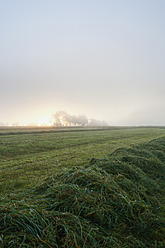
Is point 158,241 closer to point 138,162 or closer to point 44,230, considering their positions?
point 44,230

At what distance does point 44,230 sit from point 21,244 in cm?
33

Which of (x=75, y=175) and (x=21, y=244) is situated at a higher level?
(x=75, y=175)

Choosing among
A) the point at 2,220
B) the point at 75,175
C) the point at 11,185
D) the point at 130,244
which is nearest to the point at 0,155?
the point at 11,185

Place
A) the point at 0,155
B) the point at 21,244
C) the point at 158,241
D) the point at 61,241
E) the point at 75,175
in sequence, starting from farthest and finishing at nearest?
the point at 0,155, the point at 75,175, the point at 158,241, the point at 61,241, the point at 21,244

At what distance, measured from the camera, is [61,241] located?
2.13m

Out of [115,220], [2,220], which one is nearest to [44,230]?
[2,220]

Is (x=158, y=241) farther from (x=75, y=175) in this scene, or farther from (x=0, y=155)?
(x=0, y=155)

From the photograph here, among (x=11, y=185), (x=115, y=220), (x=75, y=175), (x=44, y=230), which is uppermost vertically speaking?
(x=75, y=175)

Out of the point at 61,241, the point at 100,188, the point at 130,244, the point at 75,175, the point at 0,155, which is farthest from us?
the point at 0,155

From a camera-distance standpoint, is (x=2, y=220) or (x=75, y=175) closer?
(x=2, y=220)

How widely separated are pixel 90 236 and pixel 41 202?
1071mm

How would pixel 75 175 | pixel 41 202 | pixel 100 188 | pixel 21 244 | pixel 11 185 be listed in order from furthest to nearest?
1. pixel 11 185
2. pixel 75 175
3. pixel 100 188
4. pixel 41 202
5. pixel 21 244

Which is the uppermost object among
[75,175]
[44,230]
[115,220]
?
[75,175]

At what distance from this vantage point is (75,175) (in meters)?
3.55
